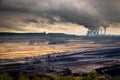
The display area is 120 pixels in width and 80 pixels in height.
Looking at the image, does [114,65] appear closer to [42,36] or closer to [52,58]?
[52,58]

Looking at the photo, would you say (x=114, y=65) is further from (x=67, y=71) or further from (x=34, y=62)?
(x=34, y=62)

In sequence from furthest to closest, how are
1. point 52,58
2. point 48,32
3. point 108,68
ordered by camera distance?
point 48,32, point 52,58, point 108,68

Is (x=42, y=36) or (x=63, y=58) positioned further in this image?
(x=42, y=36)

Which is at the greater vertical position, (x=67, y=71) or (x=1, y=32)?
(x=1, y=32)

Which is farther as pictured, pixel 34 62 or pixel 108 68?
pixel 34 62

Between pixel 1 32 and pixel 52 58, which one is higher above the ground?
pixel 1 32

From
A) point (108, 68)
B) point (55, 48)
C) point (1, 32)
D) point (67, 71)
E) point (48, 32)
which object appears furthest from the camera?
point (48, 32)

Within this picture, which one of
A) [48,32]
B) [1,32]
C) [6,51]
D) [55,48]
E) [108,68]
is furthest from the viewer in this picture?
[48,32]

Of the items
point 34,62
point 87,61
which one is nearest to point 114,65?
point 87,61

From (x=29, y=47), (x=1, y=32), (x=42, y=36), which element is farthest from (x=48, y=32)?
(x=29, y=47)
